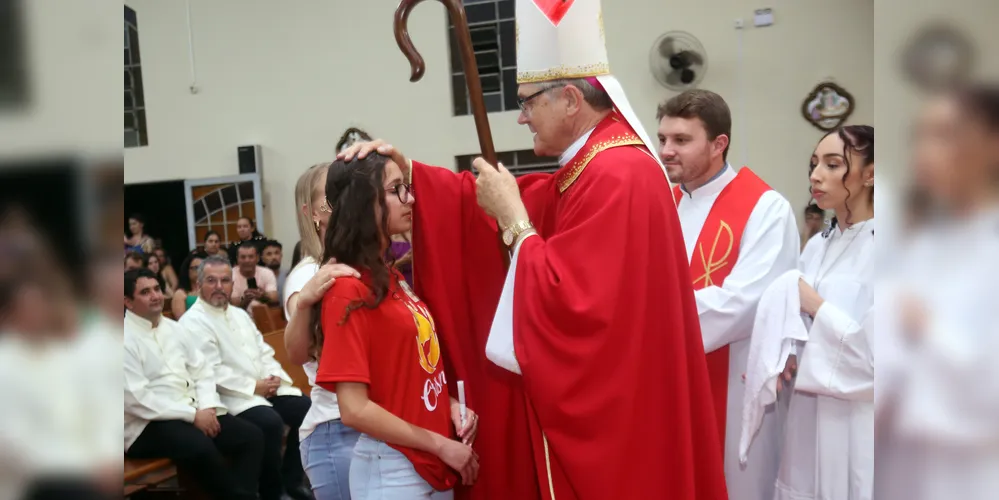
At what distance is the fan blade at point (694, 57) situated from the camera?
8.19m

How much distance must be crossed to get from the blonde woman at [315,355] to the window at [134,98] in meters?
8.23

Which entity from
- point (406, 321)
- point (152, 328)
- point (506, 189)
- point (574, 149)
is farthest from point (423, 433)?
point (152, 328)

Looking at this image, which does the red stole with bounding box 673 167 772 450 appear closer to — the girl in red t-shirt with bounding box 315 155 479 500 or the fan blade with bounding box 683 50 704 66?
the girl in red t-shirt with bounding box 315 155 479 500

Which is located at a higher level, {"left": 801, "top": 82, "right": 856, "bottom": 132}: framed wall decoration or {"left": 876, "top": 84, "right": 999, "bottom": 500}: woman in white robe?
{"left": 801, "top": 82, "right": 856, "bottom": 132}: framed wall decoration

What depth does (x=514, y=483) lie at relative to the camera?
6.30ft

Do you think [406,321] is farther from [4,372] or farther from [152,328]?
[152,328]

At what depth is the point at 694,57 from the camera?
8195mm

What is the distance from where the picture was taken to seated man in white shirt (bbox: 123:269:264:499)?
136 inches

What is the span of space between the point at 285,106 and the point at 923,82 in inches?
380

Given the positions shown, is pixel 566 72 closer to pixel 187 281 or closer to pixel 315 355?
pixel 315 355

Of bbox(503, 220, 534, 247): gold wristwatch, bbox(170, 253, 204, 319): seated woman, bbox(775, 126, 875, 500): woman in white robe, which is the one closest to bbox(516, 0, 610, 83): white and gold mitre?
bbox(503, 220, 534, 247): gold wristwatch

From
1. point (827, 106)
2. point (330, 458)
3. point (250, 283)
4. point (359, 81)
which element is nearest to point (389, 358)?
point (330, 458)

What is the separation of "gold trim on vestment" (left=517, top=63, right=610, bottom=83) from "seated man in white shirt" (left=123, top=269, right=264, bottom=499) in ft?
7.36

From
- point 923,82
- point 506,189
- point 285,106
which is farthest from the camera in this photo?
point 285,106
